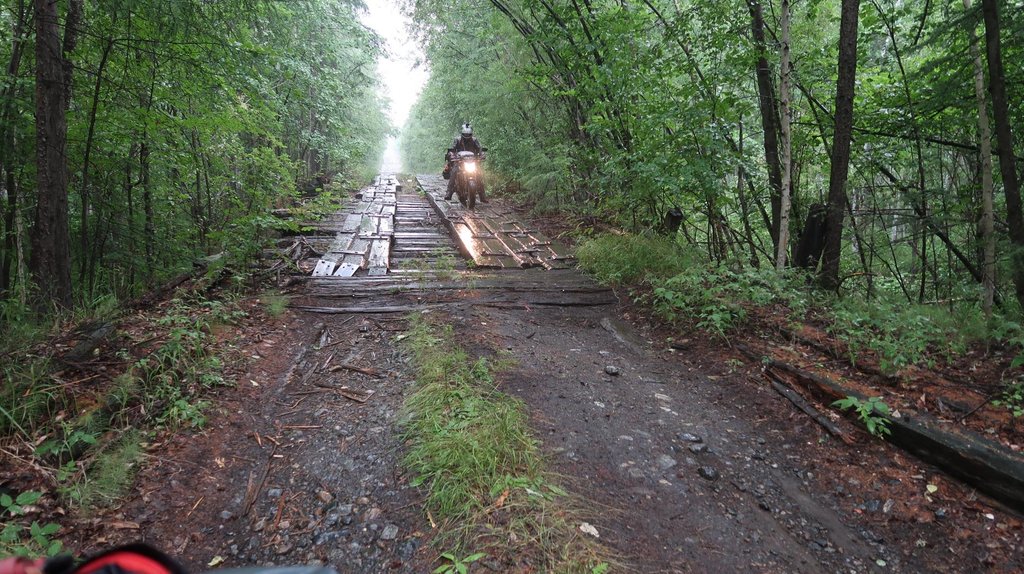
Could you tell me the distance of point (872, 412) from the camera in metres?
3.37

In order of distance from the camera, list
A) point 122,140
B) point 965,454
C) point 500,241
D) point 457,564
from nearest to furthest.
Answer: point 457,564
point 965,454
point 122,140
point 500,241

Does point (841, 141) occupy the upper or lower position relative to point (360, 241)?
→ upper

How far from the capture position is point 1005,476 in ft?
8.73

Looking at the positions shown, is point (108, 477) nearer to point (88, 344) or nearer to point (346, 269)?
point (88, 344)

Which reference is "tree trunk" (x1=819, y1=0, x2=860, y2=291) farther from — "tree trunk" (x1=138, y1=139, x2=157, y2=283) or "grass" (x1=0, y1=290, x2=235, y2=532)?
"tree trunk" (x1=138, y1=139, x2=157, y2=283)

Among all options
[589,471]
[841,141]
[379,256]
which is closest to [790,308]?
[841,141]

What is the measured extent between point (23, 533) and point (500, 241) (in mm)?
7821

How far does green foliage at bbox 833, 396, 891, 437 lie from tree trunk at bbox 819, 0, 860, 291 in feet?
7.52

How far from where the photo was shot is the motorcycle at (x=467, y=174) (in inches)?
505

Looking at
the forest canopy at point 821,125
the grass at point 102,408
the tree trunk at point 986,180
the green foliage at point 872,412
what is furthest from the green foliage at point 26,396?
the tree trunk at point 986,180

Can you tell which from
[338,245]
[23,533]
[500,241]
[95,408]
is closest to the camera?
[23,533]

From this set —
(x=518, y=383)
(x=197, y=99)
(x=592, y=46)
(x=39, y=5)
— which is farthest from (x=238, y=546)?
(x=592, y=46)

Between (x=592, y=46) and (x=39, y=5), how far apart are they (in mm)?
6012

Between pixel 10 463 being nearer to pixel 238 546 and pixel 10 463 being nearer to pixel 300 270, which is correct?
pixel 238 546
